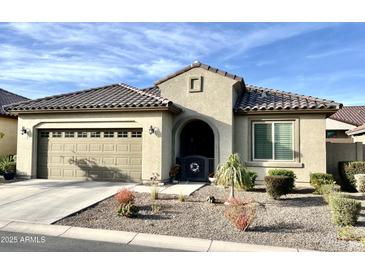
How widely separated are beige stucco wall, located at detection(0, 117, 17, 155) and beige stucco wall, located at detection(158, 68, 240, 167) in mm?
10869

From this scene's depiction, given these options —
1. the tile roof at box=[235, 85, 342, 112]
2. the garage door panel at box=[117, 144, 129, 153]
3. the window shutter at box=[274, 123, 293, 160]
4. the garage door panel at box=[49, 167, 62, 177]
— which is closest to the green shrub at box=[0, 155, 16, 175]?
the garage door panel at box=[49, 167, 62, 177]

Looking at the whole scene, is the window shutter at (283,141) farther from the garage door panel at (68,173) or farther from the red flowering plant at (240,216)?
the garage door panel at (68,173)

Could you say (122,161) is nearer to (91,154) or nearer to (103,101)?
(91,154)

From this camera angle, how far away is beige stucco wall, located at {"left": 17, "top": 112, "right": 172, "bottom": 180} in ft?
43.9

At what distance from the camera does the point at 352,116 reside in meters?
30.7

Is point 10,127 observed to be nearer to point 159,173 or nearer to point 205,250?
point 159,173

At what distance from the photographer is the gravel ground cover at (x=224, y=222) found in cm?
673

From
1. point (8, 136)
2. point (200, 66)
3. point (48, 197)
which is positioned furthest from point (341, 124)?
point (8, 136)

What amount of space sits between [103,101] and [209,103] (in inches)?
205

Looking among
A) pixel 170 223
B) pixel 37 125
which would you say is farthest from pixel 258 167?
pixel 37 125

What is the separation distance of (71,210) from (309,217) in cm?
694

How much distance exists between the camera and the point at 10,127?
1912cm

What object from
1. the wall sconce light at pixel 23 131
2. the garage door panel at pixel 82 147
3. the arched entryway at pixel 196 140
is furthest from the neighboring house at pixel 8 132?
the arched entryway at pixel 196 140

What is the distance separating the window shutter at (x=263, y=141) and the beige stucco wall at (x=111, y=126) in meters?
4.23
